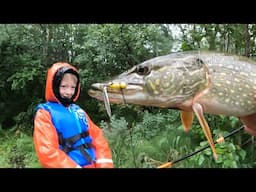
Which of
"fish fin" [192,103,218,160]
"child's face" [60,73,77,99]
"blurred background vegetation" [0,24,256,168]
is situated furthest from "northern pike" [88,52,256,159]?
"blurred background vegetation" [0,24,256,168]

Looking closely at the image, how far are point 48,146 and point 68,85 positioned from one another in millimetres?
328

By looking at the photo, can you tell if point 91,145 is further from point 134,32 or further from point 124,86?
point 134,32

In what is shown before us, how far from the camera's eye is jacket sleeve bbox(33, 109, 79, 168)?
172 centimetres

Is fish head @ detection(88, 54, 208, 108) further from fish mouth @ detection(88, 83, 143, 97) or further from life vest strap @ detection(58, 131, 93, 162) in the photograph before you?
life vest strap @ detection(58, 131, 93, 162)

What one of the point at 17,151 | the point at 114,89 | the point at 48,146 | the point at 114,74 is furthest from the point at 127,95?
the point at 17,151

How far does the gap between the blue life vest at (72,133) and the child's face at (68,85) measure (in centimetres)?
6

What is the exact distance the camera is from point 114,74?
4.67m

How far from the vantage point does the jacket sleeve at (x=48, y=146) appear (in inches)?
67.6

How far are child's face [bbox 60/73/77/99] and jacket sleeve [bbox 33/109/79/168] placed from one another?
0.52 feet

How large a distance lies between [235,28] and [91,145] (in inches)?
111

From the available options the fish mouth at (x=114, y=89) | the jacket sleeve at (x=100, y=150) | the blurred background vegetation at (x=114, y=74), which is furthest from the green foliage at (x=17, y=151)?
the fish mouth at (x=114, y=89)

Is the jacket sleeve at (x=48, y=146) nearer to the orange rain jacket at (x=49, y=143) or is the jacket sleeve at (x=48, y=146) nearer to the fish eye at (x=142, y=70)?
the orange rain jacket at (x=49, y=143)

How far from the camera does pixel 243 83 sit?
1900mm

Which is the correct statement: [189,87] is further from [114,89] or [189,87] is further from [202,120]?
[114,89]
